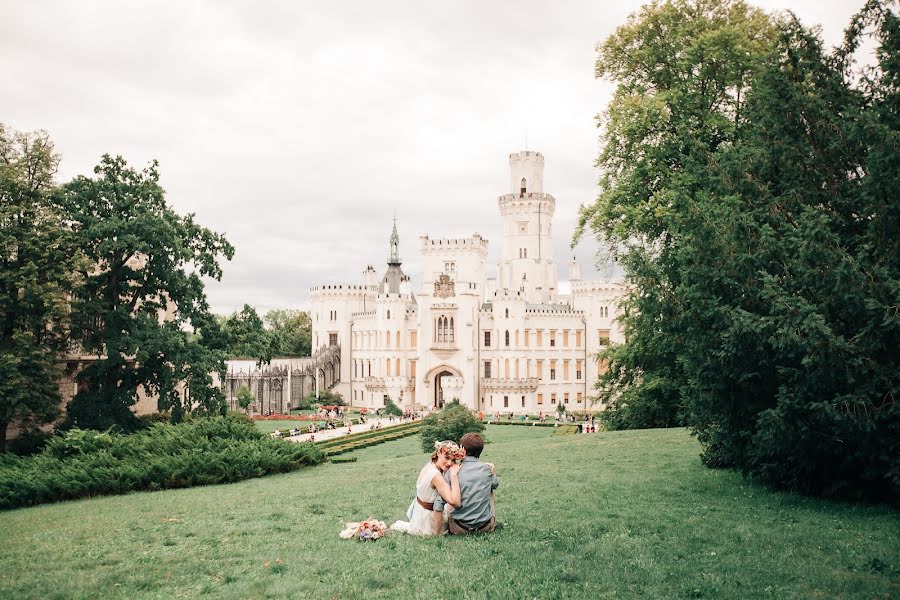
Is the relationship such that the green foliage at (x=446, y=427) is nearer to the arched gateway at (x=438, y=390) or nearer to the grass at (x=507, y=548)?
the grass at (x=507, y=548)

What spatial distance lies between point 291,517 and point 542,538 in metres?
4.04

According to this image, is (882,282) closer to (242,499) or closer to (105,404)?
(242,499)

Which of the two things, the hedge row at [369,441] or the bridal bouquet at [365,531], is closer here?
the bridal bouquet at [365,531]

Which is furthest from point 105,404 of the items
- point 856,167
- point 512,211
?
point 512,211

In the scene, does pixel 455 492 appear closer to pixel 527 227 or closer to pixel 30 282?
pixel 30 282

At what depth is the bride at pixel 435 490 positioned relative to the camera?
8.02 m

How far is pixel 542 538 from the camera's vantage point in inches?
324

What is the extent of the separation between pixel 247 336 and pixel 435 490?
1812 centimetres

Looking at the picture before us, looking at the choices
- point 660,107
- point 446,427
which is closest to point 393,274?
point 446,427

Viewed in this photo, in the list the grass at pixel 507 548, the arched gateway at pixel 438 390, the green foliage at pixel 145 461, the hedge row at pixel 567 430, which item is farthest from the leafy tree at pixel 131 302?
the arched gateway at pixel 438 390

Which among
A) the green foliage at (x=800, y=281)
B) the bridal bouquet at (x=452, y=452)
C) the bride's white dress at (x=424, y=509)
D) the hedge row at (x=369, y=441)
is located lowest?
the hedge row at (x=369, y=441)

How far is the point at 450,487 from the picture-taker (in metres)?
8.12

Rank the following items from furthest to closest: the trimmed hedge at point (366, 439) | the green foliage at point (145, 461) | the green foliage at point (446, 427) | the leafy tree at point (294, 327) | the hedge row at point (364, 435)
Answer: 1. the leafy tree at point (294, 327)
2. the hedge row at point (364, 435)
3. the trimmed hedge at point (366, 439)
4. the green foliage at point (446, 427)
5. the green foliage at point (145, 461)

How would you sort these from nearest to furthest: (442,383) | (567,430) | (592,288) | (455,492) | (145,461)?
(455,492)
(145,461)
(567,430)
(442,383)
(592,288)
